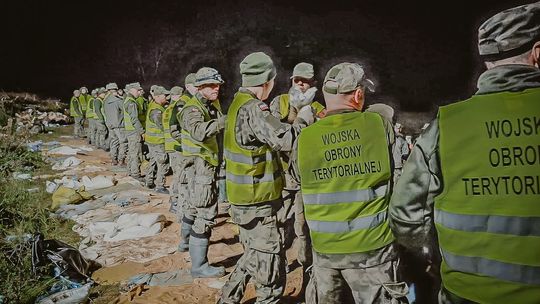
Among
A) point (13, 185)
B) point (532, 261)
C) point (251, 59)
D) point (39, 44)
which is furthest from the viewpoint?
point (39, 44)

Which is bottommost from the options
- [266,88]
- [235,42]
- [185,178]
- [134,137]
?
[185,178]

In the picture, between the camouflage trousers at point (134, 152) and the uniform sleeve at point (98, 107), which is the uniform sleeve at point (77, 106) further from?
the camouflage trousers at point (134, 152)

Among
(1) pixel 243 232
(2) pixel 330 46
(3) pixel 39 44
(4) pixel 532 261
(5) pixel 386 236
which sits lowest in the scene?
(1) pixel 243 232

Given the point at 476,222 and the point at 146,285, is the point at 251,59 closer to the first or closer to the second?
the point at 476,222

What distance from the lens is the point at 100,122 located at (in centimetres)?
1374

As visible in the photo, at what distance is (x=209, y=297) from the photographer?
4203 millimetres

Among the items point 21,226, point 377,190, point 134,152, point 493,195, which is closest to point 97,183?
point 134,152

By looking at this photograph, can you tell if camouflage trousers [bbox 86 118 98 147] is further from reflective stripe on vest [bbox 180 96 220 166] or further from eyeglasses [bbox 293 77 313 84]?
eyeglasses [bbox 293 77 313 84]

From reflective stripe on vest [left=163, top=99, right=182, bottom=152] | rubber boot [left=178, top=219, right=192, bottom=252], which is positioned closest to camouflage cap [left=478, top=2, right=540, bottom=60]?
rubber boot [left=178, top=219, right=192, bottom=252]

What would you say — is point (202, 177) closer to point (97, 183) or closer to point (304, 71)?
point (304, 71)

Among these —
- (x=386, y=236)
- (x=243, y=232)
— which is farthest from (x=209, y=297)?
(x=386, y=236)

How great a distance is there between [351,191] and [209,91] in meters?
2.88

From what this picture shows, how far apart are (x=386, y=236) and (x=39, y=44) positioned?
30.7 meters

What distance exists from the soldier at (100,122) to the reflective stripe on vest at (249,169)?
36.5 feet
